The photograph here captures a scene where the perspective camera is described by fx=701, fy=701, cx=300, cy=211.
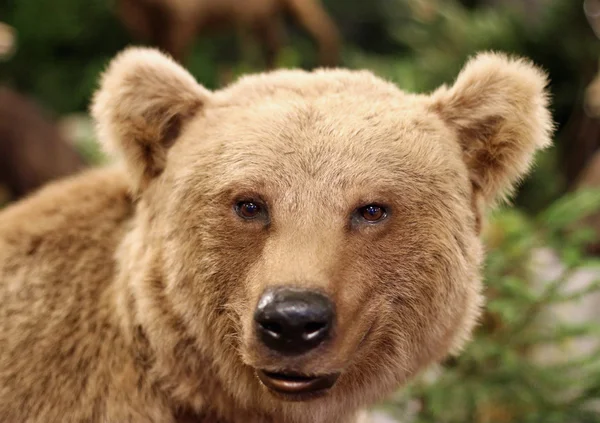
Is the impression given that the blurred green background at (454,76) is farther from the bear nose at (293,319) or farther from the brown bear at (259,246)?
the bear nose at (293,319)

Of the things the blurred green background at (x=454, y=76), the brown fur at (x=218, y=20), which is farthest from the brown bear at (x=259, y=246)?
the brown fur at (x=218, y=20)

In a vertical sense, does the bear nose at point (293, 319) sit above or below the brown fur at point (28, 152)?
above

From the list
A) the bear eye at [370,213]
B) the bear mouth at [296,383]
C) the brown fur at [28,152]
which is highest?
the bear eye at [370,213]

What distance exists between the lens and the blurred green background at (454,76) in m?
3.45

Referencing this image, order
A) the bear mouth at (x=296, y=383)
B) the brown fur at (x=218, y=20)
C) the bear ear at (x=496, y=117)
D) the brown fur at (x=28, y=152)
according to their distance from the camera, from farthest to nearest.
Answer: the brown fur at (x=218, y=20)
the brown fur at (x=28, y=152)
the bear ear at (x=496, y=117)
the bear mouth at (x=296, y=383)

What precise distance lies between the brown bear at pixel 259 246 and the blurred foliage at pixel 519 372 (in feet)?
3.86

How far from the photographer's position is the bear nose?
68.7 inches

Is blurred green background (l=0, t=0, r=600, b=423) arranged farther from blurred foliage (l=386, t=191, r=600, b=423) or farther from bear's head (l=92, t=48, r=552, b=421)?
bear's head (l=92, t=48, r=552, b=421)

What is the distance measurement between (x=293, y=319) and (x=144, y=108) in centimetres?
91

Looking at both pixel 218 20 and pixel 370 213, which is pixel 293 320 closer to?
pixel 370 213

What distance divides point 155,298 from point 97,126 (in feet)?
2.07

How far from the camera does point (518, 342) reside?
3.58m

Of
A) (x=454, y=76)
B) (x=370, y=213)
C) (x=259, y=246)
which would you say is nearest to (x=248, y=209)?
(x=259, y=246)

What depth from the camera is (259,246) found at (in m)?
2.00
